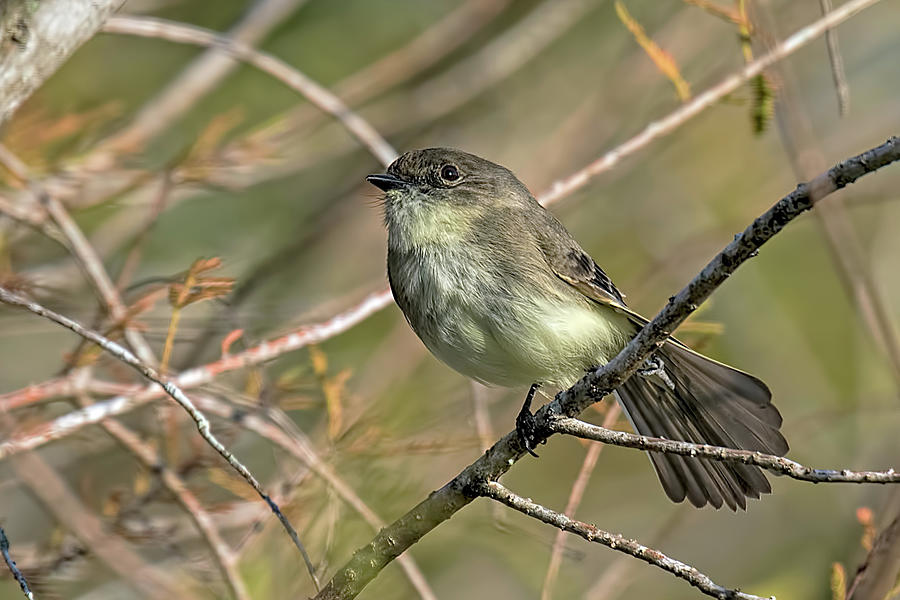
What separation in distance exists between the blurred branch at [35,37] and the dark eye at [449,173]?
149 cm

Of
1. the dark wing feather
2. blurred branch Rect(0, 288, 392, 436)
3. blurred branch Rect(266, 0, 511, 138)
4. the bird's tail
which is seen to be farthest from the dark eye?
blurred branch Rect(266, 0, 511, 138)

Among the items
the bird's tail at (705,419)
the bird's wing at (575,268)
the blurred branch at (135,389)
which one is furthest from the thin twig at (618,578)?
the blurred branch at (135,389)

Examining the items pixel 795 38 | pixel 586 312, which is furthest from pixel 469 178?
pixel 795 38

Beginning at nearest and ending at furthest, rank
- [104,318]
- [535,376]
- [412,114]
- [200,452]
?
[535,376] < [104,318] < [200,452] < [412,114]

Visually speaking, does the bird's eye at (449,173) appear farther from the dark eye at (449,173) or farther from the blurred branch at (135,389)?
the blurred branch at (135,389)

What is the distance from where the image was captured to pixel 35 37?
2781mm

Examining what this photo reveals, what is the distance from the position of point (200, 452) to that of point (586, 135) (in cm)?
374

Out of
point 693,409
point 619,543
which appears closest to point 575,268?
point 693,409

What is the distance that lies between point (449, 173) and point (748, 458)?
2125 millimetres

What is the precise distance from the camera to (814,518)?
6.25m

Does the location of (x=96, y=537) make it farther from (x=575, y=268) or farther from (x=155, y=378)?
(x=575, y=268)

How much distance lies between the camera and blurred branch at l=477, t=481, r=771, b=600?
7.13 feet

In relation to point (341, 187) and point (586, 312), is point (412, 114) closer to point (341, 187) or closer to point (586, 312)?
point (341, 187)

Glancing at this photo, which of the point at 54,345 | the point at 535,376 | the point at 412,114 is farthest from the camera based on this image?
the point at 412,114
